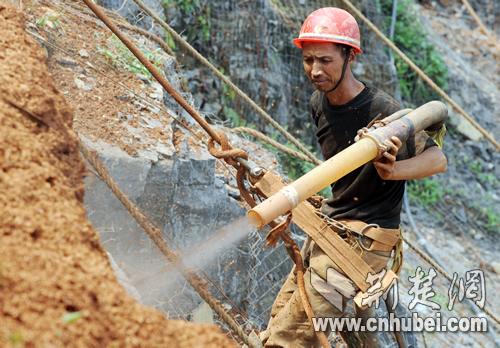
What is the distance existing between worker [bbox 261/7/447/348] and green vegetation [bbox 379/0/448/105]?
6.41m

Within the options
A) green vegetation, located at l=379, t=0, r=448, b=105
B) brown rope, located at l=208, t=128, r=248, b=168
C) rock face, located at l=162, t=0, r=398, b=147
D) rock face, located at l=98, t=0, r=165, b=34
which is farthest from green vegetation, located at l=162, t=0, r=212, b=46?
brown rope, located at l=208, t=128, r=248, b=168

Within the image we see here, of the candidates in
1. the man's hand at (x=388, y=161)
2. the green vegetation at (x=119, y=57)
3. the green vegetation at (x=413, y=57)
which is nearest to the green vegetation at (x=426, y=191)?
the green vegetation at (x=413, y=57)

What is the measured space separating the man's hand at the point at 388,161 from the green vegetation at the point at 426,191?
620 centimetres

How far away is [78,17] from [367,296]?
2646 mm

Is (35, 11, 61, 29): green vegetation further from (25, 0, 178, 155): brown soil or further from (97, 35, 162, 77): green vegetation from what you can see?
(97, 35, 162, 77): green vegetation

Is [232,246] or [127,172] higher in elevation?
[127,172]

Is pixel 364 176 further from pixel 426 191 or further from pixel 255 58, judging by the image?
pixel 426 191

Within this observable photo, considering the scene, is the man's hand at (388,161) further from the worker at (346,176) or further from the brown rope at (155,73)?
the brown rope at (155,73)

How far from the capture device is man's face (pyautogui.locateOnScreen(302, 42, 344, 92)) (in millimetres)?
3529

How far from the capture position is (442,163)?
3447mm

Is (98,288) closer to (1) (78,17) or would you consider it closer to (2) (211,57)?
(1) (78,17)

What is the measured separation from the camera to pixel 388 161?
3164 mm

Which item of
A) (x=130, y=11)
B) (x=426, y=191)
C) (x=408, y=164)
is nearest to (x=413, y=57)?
(x=426, y=191)

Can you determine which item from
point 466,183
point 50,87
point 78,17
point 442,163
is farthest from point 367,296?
point 466,183
